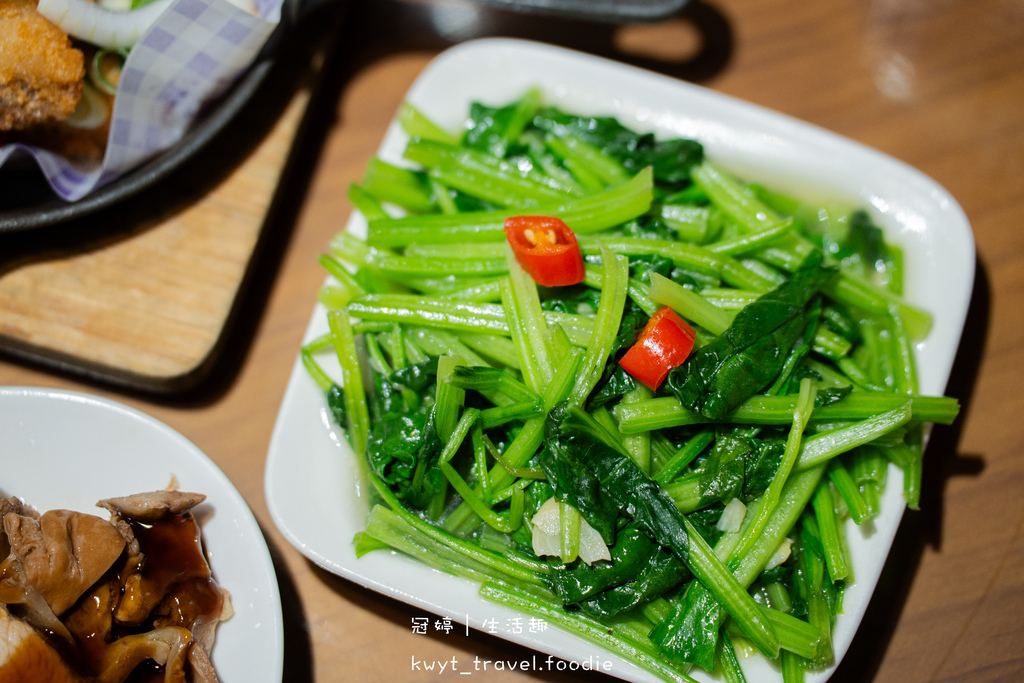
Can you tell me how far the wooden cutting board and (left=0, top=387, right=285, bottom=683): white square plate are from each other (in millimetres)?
244

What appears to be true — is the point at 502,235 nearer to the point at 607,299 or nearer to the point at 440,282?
the point at 440,282

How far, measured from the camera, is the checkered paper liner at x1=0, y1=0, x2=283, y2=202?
6.28 ft

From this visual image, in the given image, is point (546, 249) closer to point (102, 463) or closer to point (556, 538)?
point (556, 538)

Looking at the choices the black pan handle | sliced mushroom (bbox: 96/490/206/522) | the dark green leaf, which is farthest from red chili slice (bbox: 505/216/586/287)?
sliced mushroom (bbox: 96/490/206/522)

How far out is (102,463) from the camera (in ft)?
5.89

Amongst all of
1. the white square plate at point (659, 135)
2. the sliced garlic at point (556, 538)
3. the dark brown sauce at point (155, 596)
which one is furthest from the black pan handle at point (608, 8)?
the dark brown sauce at point (155, 596)

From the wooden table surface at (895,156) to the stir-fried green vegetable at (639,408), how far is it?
0.44 meters

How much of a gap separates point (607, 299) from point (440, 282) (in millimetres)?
515

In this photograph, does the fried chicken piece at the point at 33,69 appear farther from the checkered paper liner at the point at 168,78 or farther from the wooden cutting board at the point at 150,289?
the wooden cutting board at the point at 150,289

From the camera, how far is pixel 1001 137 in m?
2.42

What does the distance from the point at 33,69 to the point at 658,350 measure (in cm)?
191

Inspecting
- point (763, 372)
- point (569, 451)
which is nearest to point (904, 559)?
point (763, 372)

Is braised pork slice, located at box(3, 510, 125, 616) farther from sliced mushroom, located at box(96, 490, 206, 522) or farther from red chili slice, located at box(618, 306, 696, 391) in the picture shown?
red chili slice, located at box(618, 306, 696, 391)

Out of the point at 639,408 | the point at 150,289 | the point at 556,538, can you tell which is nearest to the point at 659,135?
the point at 639,408
